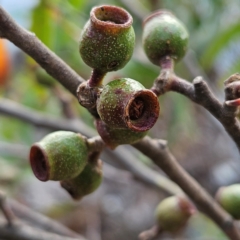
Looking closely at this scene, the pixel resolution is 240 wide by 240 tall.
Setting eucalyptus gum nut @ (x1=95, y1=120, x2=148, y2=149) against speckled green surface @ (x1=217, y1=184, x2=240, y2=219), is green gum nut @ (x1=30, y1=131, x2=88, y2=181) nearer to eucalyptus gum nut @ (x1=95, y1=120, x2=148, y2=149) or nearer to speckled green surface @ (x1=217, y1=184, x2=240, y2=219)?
eucalyptus gum nut @ (x1=95, y1=120, x2=148, y2=149)

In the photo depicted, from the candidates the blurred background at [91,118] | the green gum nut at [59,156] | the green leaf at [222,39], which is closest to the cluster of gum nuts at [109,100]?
the green gum nut at [59,156]

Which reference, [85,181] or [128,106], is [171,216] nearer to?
[85,181]

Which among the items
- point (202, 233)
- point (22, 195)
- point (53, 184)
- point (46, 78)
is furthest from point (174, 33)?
point (53, 184)

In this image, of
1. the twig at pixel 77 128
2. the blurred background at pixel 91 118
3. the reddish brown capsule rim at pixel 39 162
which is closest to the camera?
the reddish brown capsule rim at pixel 39 162

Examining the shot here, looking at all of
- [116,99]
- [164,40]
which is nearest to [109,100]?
[116,99]

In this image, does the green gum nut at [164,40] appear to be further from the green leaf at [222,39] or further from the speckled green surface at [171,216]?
the green leaf at [222,39]

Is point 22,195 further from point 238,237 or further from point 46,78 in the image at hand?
point 238,237

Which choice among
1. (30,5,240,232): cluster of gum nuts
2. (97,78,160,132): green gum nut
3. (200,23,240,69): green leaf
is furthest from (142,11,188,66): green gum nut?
(200,23,240,69): green leaf
